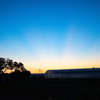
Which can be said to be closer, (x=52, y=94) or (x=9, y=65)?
(x=52, y=94)

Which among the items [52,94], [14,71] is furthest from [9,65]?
[52,94]

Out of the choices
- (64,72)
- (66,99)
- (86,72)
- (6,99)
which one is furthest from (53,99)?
(64,72)

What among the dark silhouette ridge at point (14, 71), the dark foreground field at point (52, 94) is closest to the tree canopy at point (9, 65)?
the dark silhouette ridge at point (14, 71)

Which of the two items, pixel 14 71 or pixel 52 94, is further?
pixel 14 71

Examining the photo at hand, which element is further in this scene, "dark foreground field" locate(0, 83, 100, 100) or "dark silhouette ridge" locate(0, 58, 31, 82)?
"dark silhouette ridge" locate(0, 58, 31, 82)

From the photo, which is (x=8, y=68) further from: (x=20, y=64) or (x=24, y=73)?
(x=24, y=73)

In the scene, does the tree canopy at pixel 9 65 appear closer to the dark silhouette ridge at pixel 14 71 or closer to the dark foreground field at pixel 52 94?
the dark silhouette ridge at pixel 14 71

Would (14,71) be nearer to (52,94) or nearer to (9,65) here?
(9,65)

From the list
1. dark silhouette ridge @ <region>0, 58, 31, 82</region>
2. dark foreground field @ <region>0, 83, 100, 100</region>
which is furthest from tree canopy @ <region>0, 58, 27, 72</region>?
dark foreground field @ <region>0, 83, 100, 100</region>

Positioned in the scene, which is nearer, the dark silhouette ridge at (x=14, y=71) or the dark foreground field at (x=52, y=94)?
the dark foreground field at (x=52, y=94)

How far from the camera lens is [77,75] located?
155ft

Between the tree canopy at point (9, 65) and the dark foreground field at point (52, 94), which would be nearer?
the dark foreground field at point (52, 94)

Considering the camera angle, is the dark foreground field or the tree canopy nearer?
the dark foreground field

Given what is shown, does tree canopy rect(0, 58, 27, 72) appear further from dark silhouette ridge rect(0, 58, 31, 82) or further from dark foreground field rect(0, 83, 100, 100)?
dark foreground field rect(0, 83, 100, 100)
